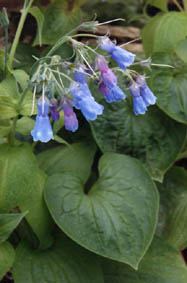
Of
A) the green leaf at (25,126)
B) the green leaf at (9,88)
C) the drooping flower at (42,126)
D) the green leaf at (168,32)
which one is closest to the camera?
the drooping flower at (42,126)

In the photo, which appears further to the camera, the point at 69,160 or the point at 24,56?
the point at 24,56

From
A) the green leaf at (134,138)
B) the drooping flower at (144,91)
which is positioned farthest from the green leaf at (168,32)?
the drooping flower at (144,91)

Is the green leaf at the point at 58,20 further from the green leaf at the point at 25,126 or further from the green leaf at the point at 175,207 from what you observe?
the green leaf at the point at 175,207

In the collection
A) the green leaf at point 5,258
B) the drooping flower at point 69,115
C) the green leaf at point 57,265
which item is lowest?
the green leaf at point 57,265

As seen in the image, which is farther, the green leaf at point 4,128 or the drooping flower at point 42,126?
the green leaf at point 4,128

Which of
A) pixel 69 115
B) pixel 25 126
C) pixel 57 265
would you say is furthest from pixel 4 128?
pixel 57 265

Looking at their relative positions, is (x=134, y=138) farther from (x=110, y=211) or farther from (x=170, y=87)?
(x=110, y=211)

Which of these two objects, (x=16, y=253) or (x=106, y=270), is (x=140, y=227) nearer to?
(x=106, y=270)
